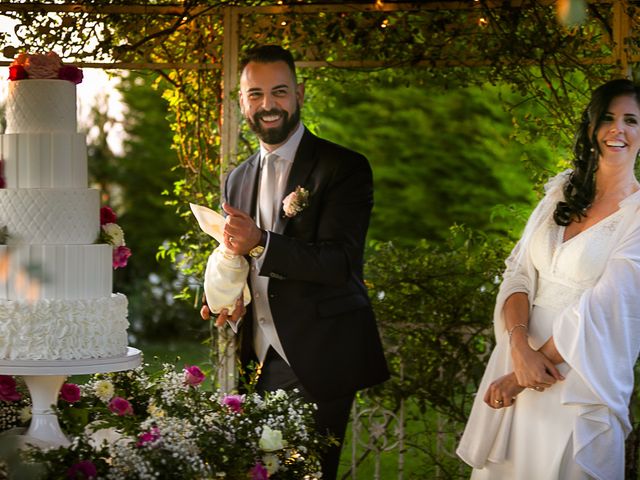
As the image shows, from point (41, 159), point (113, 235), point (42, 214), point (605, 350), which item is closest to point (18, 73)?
point (41, 159)

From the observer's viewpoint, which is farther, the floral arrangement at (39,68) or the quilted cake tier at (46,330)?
the floral arrangement at (39,68)

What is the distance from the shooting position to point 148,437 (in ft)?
11.0

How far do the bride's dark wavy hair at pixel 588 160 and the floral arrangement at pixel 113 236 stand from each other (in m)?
1.63

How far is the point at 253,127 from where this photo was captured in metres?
4.53

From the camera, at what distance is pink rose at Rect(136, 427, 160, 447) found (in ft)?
11.0

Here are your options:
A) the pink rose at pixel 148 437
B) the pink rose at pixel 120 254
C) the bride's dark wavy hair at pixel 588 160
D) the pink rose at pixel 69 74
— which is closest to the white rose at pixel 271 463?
the pink rose at pixel 148 437

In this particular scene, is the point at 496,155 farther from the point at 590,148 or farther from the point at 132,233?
the point at 590,148

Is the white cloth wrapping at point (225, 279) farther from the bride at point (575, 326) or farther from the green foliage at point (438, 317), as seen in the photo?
the green foliage at point (438, 317)

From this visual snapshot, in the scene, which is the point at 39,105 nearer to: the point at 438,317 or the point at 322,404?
the point at 322,404

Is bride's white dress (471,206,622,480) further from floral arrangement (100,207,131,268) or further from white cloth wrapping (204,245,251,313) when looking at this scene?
floral arrangement (100,207,131,268)

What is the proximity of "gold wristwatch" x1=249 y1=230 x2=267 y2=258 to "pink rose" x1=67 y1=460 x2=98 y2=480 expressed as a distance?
47.9 inches

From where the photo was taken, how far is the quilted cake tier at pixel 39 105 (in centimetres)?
398

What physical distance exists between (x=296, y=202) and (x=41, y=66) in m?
1.08

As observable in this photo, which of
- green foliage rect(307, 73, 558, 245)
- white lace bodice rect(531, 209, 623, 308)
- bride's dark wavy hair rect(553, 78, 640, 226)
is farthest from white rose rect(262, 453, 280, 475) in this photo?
green foliage rect(307, 73, 558, 245)
